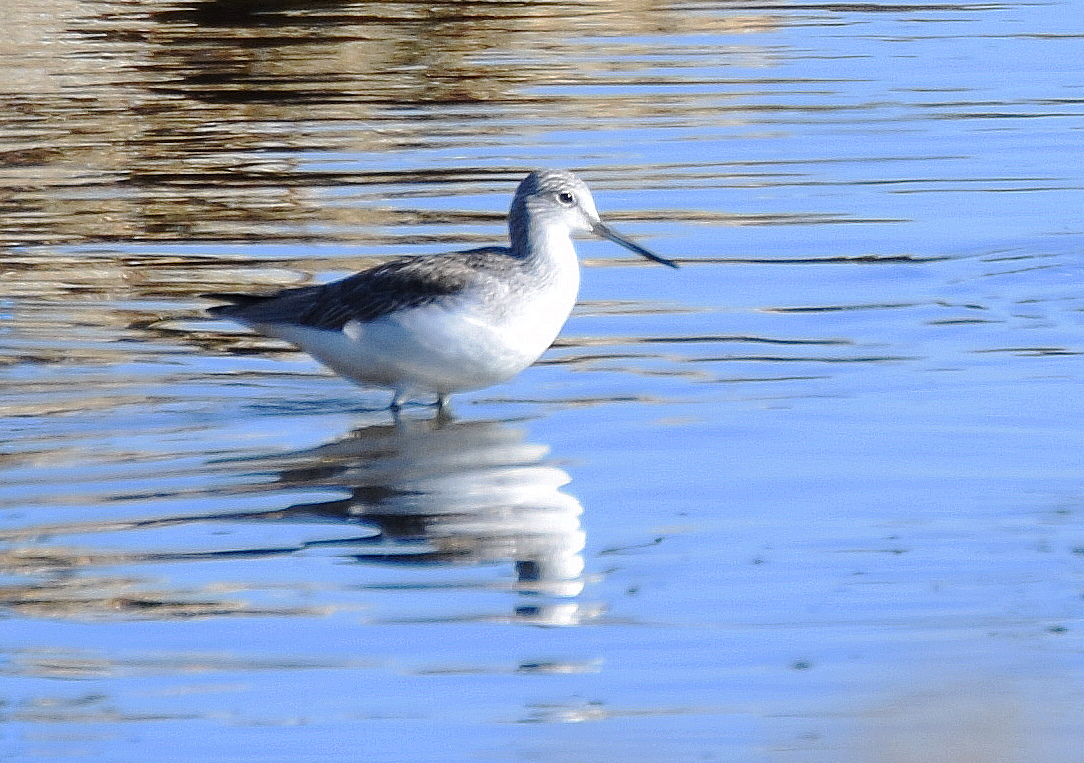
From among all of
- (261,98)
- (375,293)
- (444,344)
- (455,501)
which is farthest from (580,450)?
(261,98)

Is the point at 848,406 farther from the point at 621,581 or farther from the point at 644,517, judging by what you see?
the point at 621,581

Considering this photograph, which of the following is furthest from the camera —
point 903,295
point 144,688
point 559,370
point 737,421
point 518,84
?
point 518,84

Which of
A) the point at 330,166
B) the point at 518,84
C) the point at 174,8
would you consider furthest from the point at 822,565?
the point at 174,8

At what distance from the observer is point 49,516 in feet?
23.2

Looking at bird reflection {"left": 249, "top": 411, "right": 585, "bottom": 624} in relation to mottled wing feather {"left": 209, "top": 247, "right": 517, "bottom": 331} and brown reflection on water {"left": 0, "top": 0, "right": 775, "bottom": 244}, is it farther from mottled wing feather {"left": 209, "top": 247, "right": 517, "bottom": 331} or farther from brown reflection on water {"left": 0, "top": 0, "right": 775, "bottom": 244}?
brown reflection on water {"left": 0, "top": 0, "right": 775, "bottom": 244}

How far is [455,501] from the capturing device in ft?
23.5

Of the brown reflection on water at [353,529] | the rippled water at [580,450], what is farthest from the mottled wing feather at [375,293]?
the brown reflection on water at [353,529]

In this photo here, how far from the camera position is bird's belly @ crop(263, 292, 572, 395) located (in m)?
7.96

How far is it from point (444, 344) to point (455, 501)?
3.26 feet

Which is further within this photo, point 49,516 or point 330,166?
point 330,166

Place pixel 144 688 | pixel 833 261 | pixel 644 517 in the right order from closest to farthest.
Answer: pixel 144 688
pixel 644 517
pixel 833 261

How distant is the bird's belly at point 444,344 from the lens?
7.96 metres

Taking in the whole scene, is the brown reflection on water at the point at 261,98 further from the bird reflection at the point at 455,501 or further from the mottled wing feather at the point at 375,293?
the bird reflection at the point at 455,501

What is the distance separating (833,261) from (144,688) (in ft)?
20.2
